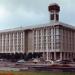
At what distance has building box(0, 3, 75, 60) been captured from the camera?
77250 mm

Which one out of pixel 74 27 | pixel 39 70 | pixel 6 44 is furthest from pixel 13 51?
pixel 39 70

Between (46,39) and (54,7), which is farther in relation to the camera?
(54,7)

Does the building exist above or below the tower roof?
below

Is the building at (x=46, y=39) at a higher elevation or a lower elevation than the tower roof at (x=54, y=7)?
lower

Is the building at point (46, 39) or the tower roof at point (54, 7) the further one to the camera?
the tower roof at point (54, 7)

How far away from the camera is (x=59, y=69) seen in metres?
29.4

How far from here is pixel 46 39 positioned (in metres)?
79.1

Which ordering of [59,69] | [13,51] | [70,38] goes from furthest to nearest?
[13,51] → [70,38] → [59,69]

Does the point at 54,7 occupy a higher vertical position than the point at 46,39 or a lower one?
higher

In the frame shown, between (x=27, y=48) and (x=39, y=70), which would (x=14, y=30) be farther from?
(x=39, y=70)

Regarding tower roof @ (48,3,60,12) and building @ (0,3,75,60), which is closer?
building @ (0,3,75,60)

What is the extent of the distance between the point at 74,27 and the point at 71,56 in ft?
30.3

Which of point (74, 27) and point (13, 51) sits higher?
point (74, 27)

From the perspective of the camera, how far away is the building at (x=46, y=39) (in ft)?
253
